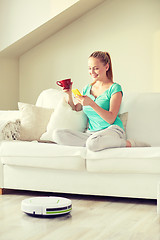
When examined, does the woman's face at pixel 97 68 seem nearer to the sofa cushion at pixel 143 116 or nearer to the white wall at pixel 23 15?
the sofa cushion at pixel 143 116

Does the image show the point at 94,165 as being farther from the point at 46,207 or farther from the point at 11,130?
the point at 11,130

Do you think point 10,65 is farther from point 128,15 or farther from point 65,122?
point 65,122

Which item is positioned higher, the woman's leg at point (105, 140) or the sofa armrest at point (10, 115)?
the sofa armrest at point (10, 115)

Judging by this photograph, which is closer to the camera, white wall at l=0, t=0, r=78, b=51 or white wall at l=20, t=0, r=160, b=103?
white wall at l=0, t=0, r=78, b=51

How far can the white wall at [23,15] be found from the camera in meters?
4.96

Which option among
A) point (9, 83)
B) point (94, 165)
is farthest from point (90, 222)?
point (9, 83)

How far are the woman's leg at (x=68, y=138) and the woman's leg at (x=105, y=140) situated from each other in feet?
0.72

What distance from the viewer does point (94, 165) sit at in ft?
9.78

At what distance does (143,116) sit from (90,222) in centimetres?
128

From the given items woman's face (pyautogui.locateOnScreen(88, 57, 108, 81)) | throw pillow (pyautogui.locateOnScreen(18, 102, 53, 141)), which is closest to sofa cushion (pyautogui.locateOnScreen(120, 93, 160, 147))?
woman's face (pyautogui.locateOnScreen(88, 57, 108, 81))

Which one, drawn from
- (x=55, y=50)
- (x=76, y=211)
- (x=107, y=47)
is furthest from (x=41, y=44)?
(x=76, y=211)

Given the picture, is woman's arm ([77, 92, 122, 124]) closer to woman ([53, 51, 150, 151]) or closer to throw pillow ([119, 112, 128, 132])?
woman ([53, 51, 150, 151])

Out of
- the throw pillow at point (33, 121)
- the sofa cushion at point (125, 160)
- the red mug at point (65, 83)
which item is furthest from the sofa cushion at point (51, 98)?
the sofa cushion at point (125, 160)

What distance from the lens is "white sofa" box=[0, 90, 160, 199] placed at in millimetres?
2891
